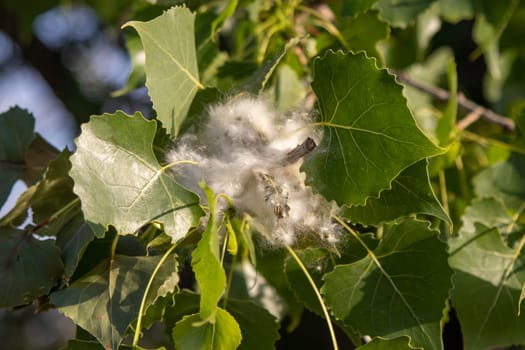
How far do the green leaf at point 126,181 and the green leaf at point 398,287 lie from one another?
0.63 ft

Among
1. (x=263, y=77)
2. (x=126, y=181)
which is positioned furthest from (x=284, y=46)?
(x=126, y=181)

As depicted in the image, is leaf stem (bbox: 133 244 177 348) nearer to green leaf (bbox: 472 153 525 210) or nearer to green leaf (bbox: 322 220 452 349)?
green leaf (bbox: 322 220 452 349)

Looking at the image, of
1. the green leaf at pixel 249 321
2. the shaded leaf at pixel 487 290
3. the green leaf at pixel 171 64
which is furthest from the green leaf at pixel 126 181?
the shaded leaf at pixel 487 290

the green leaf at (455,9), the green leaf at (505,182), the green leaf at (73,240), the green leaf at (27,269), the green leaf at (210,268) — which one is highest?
the green leaf at (210,268)

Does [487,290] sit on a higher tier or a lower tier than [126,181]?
lower

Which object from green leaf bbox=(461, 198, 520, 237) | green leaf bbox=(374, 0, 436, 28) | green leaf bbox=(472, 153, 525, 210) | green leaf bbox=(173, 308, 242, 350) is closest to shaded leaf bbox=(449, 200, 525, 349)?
green leaf bbox=(461, 198, 520, 237)

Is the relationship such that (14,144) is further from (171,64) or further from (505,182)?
(505,182)

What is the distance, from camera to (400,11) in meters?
1.13

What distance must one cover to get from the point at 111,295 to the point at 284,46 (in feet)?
1.11

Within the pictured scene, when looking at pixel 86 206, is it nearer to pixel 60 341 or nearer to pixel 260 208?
pixel 260 208

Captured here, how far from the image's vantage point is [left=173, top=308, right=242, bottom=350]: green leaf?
676 mm

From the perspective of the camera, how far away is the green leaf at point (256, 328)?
83 centimetres

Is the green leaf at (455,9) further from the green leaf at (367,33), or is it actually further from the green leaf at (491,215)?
the green leaf at (491,215)

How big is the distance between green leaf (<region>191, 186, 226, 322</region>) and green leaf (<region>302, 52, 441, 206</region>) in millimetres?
163
